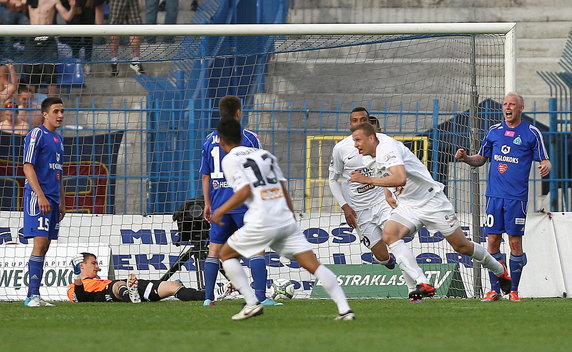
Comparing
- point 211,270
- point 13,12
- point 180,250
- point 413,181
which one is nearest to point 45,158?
point 211,270

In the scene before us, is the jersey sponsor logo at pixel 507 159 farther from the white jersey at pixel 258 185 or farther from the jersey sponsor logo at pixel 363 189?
the white jersey at pixel 258 185

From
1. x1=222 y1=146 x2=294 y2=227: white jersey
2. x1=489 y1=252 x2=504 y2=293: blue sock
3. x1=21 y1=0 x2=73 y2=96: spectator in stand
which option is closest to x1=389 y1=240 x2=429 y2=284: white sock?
x1=489 y1=252 x2=504 y2=293: blue sock

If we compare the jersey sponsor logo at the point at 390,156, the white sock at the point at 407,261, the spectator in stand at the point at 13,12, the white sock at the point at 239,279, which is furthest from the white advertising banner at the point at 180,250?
the spectator in stand at the point at 13,12

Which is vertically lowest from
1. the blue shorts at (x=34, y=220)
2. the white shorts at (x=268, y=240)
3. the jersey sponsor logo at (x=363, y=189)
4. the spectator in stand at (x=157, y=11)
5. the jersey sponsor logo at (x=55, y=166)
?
the white shorts at (x=268, y=240)

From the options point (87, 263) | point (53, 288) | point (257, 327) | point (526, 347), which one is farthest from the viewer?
point (53, 288)

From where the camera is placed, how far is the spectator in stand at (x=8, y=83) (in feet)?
48.5

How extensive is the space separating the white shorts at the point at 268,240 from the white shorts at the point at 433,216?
95.2 inches

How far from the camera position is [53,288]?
40.4 ft

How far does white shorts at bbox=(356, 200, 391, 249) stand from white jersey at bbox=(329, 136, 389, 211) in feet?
0.23

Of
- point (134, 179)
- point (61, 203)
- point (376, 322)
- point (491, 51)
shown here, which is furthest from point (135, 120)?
point (376, 322)

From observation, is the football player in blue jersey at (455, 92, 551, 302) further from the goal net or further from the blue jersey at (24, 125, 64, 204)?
the blue jersey at (24, 125, 64, 204)

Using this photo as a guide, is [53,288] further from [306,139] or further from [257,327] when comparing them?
[257,327]

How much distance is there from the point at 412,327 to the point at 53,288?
6.19m

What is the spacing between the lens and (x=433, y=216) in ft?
32.1
